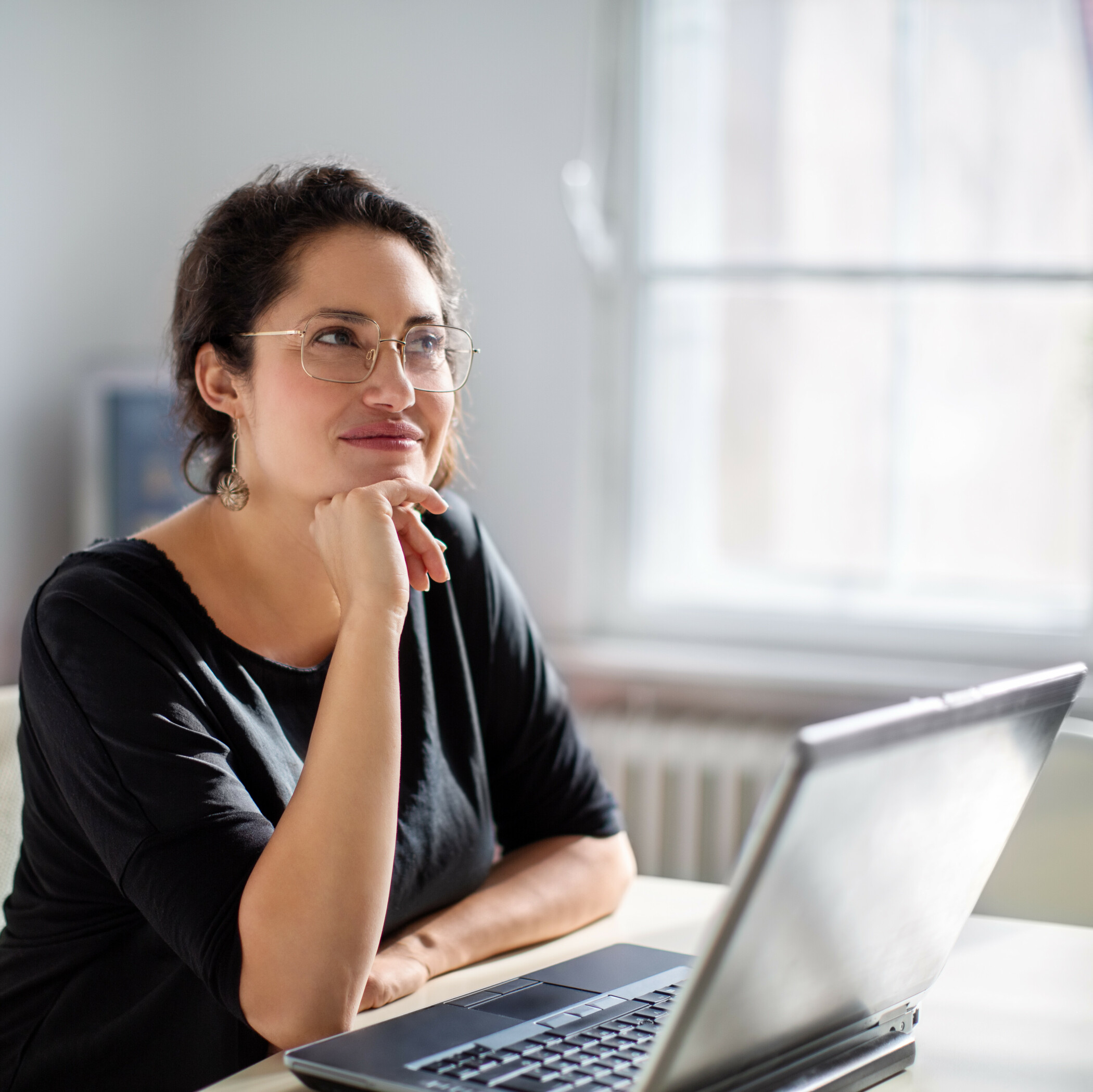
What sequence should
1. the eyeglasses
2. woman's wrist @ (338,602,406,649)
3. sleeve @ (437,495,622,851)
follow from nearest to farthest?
1. woman's wrist @ (338,602,406,649)
2. the eyeglasses
3. sleeve @ (437,495,622,851)

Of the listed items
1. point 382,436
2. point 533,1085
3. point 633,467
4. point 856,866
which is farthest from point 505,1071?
point 633,467

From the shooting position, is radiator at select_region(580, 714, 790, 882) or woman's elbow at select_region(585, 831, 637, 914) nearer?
woman's elbow at select_region(585, 831, 637, 914)

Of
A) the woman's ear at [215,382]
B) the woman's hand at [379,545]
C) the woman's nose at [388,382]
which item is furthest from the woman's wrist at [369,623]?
the woman's ear at [215,382]

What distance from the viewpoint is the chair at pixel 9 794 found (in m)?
1.27

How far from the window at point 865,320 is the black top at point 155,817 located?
1.28m

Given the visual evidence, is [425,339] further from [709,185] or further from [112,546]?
[709,185]

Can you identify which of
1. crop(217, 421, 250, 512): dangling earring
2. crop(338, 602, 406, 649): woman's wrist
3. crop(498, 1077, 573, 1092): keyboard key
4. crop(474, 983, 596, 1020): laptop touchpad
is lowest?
crop(474, 983, 596, 1020): laptop touchpad

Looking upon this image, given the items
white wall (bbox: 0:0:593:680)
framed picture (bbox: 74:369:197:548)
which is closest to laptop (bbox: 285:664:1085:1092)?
white wall (bbox: 0:0:593:680)

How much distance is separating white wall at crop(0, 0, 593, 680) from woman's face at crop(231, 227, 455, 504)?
1241 mm

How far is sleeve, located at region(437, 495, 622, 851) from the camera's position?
1.41 meters

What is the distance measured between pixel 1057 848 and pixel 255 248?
1110mm

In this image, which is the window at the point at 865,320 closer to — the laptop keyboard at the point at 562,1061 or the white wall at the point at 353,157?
the white wall at the point at 353,157

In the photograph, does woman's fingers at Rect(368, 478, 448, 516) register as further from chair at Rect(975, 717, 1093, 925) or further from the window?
the window

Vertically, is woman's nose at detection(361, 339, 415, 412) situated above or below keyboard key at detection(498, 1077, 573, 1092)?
above
